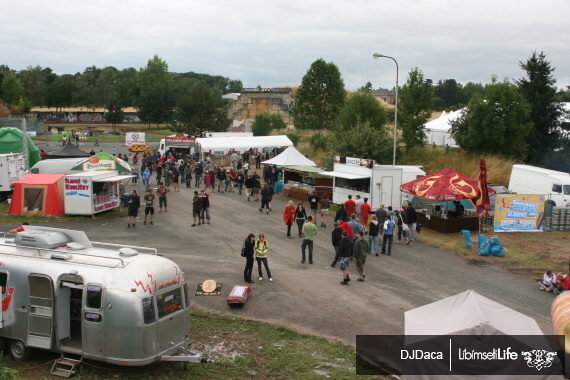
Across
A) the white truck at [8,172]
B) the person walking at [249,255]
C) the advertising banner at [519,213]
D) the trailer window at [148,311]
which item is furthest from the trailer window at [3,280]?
the white truck at [8,172]

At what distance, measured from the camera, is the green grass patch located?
9.07 metres

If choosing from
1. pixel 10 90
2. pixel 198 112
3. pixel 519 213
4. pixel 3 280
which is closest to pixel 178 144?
pixel 198 112

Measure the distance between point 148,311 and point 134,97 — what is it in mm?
120230

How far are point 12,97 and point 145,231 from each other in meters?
81.9

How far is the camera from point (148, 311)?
8.60 m

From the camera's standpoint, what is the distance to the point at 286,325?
11523mm

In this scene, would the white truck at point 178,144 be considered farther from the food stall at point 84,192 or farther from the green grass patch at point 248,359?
the green grass patch at point 248,359

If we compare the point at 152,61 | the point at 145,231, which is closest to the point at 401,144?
the point at 145,231

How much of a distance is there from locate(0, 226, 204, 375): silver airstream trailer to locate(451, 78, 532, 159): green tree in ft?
98.3

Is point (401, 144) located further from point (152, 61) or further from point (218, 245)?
point (152, 61)

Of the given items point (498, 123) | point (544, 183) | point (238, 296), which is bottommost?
point (238, 296)

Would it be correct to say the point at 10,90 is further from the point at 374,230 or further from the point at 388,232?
the point at 388,232

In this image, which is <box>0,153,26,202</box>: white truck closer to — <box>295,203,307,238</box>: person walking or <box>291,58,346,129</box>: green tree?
<box>295,203,307,238</box>: person walking

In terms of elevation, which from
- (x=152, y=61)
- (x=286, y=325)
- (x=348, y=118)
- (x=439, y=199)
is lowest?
(x=286, y=325)
